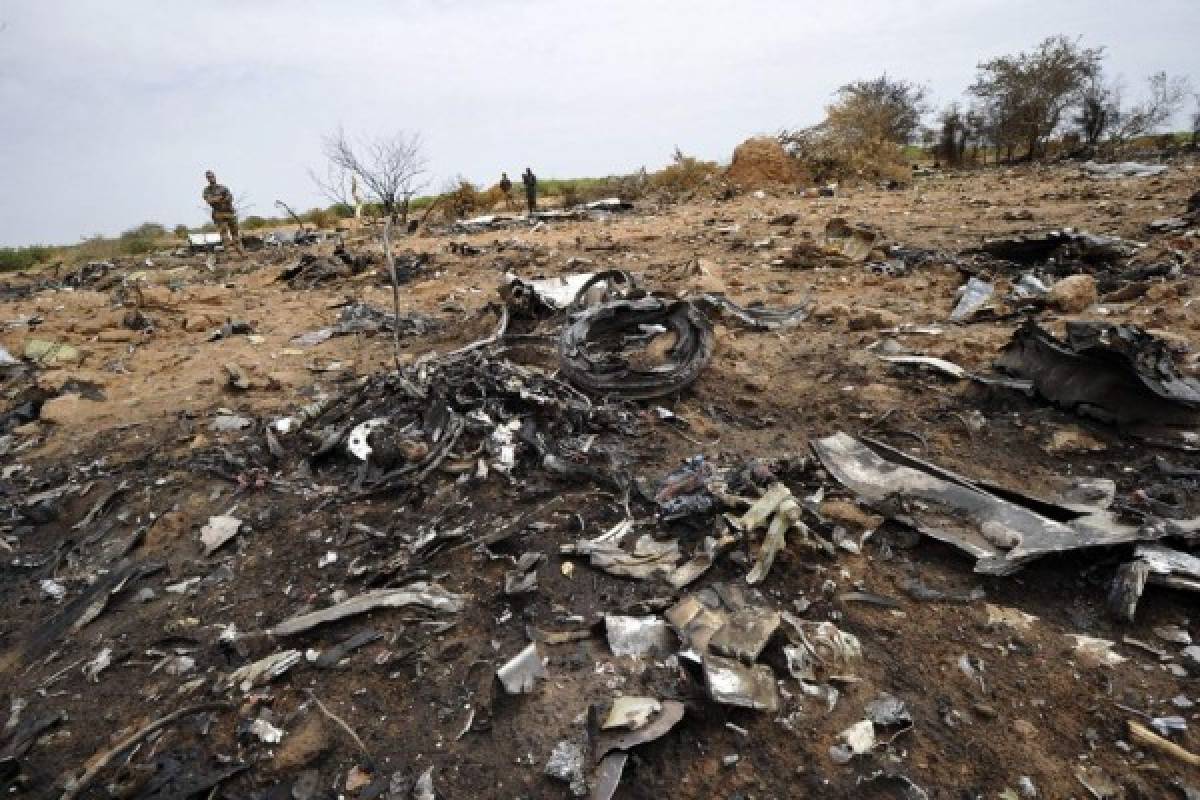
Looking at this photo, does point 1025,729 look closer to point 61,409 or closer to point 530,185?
point 61,409

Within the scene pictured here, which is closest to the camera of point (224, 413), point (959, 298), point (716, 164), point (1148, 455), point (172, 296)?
point (1148, 455)

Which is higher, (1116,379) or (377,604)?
(1116,379)

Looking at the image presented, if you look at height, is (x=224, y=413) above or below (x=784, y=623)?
above

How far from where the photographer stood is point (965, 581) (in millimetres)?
2373

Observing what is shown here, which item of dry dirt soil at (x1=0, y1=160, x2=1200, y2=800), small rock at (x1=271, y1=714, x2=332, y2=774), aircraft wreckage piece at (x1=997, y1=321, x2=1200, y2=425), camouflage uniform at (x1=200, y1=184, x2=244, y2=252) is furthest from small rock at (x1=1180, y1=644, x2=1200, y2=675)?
camouflage uniform at (x1=200, y1=184, x2=244, y2=252)

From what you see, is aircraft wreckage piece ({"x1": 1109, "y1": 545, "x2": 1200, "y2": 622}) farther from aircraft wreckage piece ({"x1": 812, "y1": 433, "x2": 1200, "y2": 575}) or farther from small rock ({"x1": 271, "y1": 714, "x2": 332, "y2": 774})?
small rock ({"x1": 271, "y1": 714, "x2": 332, "y2": 774})

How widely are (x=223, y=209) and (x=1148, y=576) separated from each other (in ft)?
49.9

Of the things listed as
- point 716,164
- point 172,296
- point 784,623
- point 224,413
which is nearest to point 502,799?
point 784,623

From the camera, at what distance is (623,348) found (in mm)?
4746

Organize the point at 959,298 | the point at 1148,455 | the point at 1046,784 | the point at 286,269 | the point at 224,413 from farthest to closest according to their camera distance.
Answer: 1. the point at 286,269
2. the point at 959,298
3. the point at 224,413
4. the point at 1148,455
5. the point at 1046,784

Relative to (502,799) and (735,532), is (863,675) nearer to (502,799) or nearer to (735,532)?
(735,532)

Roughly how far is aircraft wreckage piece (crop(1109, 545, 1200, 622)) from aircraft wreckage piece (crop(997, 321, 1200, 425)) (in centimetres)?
117

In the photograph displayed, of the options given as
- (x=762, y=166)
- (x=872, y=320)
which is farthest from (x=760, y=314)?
(x=762, y=166)

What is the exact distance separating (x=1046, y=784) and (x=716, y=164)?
1672 centimetres
